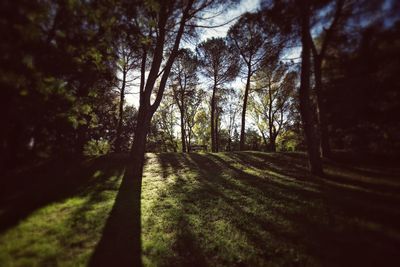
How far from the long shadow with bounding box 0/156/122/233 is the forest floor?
1.2 inches

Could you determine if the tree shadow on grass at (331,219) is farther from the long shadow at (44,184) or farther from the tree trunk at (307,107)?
the long shadow at (44,184)

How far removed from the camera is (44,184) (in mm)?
8047

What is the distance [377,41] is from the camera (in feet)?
23.3

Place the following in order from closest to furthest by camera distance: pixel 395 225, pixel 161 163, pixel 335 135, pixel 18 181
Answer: pixel 395 225, pixel 18 181, pixel 161 163, pixel 335 135

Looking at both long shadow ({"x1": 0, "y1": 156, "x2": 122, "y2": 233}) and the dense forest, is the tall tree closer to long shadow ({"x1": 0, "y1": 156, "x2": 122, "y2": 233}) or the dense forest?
the dense forest

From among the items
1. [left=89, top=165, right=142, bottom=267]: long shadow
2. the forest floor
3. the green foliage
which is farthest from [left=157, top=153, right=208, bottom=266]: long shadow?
the green foliage

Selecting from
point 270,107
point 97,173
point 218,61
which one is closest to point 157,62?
point 97,173

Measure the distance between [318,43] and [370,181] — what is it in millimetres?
7512

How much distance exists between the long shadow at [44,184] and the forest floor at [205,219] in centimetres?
3

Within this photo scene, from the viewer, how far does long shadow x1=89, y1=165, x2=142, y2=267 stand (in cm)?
428

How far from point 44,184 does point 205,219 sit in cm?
600

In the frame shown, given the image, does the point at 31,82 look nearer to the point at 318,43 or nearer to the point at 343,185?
the point at 343,185

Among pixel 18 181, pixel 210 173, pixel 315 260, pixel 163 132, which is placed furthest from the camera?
pixel 163 132

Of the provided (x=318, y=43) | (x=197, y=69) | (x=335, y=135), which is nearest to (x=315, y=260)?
(x=318, y=43)
